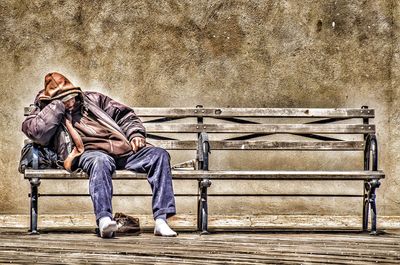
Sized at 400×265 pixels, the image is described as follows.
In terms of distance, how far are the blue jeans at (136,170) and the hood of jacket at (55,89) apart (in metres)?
0.47

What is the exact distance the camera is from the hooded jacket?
22.4ft

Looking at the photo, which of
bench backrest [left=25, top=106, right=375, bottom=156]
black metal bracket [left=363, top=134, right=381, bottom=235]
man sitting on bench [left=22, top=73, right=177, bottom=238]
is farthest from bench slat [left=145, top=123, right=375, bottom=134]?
man sitting on bench [left=22, top=73, right=177, bottom=238]

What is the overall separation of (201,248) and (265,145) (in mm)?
1699

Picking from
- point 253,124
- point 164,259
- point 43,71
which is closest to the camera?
point 164,259

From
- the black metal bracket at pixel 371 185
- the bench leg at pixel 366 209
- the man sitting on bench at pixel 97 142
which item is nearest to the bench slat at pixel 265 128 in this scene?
the black metal bracket at pixel 371 185

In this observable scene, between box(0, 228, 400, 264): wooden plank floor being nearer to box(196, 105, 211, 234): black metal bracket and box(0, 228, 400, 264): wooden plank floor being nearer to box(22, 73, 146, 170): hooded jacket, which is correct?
box(196, 105, 211, 234): black metal bracket

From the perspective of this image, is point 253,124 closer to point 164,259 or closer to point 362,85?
point 362,85

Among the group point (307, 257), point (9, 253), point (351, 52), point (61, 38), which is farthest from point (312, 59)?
point (9, 253)

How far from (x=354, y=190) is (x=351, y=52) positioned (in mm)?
1173

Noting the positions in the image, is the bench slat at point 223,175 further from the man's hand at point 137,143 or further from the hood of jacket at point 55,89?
the hood of jacket at point 55,89

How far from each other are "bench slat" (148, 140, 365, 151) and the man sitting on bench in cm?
50

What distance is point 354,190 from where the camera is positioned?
8289 mm

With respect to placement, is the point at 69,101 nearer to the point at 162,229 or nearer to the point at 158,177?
the point at 158,177

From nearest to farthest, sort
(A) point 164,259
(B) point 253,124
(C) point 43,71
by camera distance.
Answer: (A) point 164,259 → (B) point 253,124 → (C) point 43,71
